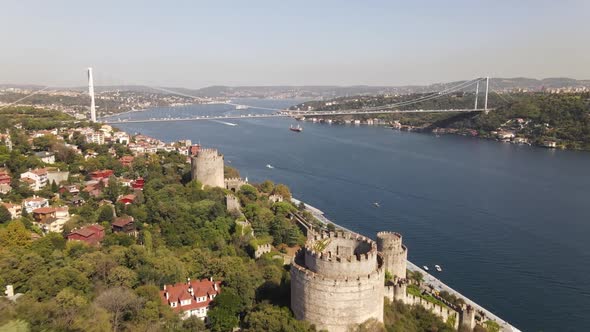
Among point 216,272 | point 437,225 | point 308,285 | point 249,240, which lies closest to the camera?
point 308,285

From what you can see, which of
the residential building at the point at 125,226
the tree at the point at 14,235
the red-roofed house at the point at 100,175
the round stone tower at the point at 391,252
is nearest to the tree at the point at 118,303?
the tree at the point at 14,235

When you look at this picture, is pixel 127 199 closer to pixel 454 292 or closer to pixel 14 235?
pixel 14 235

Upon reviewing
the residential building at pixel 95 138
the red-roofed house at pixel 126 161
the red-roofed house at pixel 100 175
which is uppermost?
the residential building at pixel 95 138

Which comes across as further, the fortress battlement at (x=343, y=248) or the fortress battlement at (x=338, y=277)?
the fortress battlement at (x=343, y=248)

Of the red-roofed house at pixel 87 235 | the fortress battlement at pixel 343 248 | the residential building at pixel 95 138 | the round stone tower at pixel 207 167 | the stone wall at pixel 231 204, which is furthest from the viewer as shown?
the residential building at pixel 95 138

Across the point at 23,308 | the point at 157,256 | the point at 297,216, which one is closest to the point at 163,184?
the point at 297,216

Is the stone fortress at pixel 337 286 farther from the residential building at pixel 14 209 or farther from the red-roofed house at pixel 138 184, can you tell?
the red-roofed house at pixel 138 184

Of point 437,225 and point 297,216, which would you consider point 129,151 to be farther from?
point 437,225

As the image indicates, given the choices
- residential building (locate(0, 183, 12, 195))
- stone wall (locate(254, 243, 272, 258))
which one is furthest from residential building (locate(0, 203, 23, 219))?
stone wall (locate(254, 243, 272, 258))
